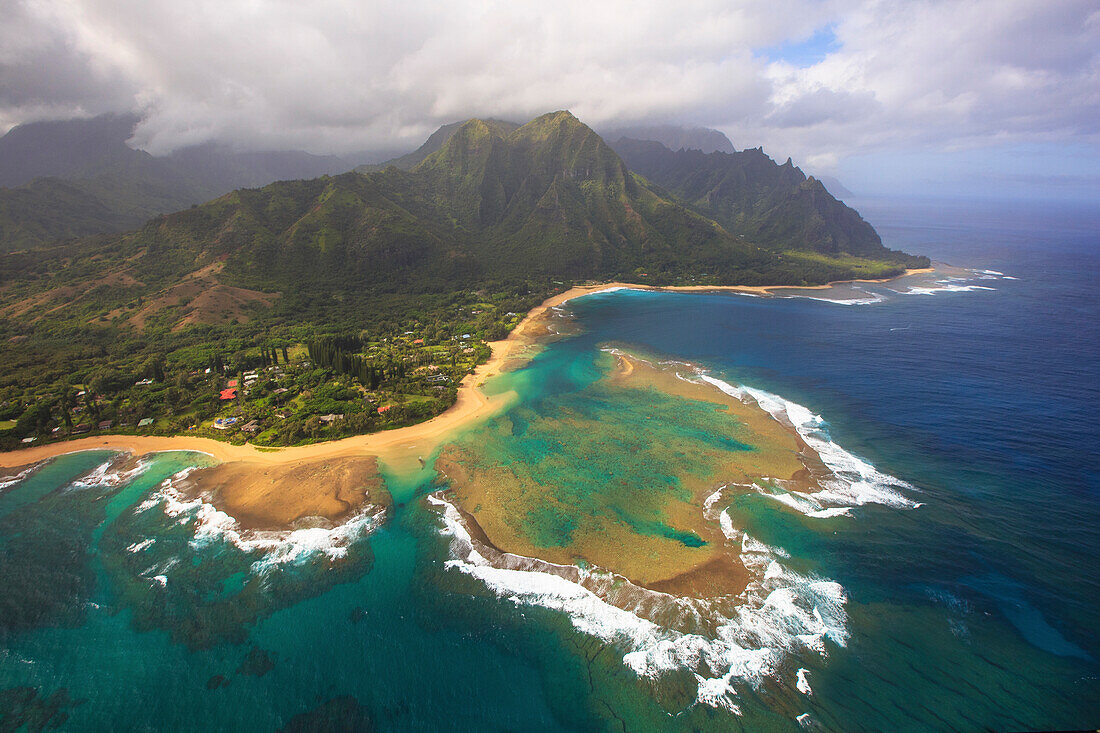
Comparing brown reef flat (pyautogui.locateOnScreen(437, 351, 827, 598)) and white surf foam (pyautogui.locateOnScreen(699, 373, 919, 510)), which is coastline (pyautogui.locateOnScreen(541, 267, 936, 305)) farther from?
white surf foam (pyautogui.locateOnScreen(699, 373, 919, 510))

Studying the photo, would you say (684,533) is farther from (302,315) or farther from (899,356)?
(302,315)

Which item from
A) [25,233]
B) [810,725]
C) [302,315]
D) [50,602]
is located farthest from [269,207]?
[810,725]

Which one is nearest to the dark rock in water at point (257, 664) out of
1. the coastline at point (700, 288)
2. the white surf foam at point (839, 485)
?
the white surf foam at point (839, 485)

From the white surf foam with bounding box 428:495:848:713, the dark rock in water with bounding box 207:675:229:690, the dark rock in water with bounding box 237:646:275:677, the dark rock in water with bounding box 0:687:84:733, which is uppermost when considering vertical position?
the white surf foam with bounding box 428:495:848:713

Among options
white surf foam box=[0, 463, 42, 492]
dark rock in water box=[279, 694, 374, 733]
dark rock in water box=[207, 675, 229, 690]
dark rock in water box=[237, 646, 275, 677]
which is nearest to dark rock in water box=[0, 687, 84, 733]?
dark rock in water box=[207, 675, 229, 690]

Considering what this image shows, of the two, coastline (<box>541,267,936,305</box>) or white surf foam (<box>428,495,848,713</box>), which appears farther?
coastline (<box>541,267,936,305</box>)

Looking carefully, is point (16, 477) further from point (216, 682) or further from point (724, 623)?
point (724, 623)
